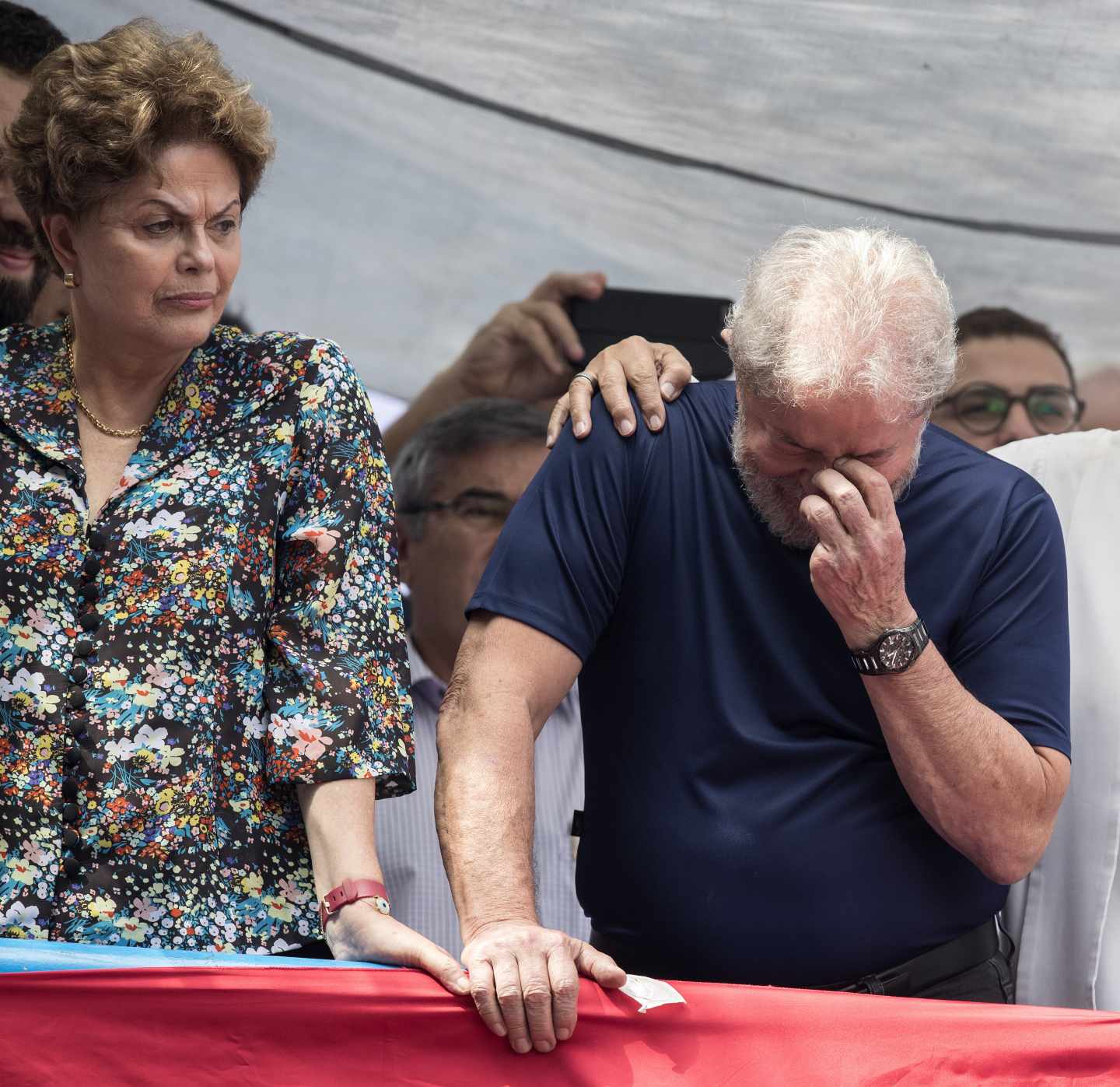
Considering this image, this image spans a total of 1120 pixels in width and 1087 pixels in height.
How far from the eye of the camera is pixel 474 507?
12.3ft

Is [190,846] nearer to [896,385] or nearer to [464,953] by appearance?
[464,953]

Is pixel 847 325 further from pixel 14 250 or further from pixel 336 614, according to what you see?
pixel 14 250

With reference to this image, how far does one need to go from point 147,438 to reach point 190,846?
1.79 feet

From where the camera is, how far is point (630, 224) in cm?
360

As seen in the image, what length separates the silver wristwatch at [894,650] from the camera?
77.1 inches

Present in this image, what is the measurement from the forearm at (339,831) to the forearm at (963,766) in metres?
0.68

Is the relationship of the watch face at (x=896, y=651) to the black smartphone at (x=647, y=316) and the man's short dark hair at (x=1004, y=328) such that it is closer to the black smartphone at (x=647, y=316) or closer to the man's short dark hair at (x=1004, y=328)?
the black smartphone at (x=647, y=316)

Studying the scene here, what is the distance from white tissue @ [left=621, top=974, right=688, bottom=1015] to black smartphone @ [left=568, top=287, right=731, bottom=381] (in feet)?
6.76

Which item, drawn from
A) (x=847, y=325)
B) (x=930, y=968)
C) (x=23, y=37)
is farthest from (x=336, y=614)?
(x=23, y=37)

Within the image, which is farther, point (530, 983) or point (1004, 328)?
point (1004, 328)

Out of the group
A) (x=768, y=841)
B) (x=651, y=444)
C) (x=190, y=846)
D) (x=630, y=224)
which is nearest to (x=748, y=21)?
(x=630, y=224)

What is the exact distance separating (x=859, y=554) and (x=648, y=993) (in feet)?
2.04

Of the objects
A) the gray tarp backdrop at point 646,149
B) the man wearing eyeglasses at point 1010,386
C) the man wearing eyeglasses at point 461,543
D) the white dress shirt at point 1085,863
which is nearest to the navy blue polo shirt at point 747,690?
the white dress shirt at point 1085,863

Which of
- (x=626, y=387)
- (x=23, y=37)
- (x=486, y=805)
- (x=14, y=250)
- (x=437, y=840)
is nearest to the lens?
(x=486, y=805)
